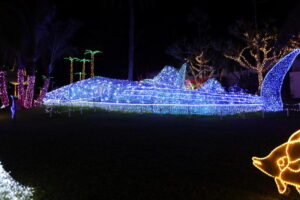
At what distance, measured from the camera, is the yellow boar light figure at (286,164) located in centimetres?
399

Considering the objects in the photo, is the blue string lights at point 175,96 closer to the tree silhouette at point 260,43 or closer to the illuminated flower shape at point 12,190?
the tree silhouette at point 260,43

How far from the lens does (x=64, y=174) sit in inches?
224

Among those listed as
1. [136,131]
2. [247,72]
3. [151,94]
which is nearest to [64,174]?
[136,131]

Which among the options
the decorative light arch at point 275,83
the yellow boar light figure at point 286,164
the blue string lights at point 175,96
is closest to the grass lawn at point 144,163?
the yellow boar light figure at point 286,164

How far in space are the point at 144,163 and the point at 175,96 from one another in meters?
11.2

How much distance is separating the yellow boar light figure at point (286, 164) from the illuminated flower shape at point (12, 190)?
321cm

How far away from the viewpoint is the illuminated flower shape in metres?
4.46

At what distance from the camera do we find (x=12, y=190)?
4738 millimetres

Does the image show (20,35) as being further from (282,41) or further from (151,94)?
(282,41)

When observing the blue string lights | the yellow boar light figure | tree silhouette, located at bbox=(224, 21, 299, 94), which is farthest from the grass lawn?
tree silhouette, located at bbox=(224, 21, 299, 94)

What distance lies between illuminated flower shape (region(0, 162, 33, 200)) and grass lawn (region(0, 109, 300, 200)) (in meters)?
0.14

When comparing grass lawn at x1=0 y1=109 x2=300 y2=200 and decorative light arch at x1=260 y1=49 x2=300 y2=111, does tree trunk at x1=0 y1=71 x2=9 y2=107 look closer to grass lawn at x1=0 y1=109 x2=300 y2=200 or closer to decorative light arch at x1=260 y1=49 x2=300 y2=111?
grass lawn at x1=0 y1=109 x2=300 y2=200

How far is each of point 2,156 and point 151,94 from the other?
11.6 metres

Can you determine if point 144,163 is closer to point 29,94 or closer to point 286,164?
point 286,164
